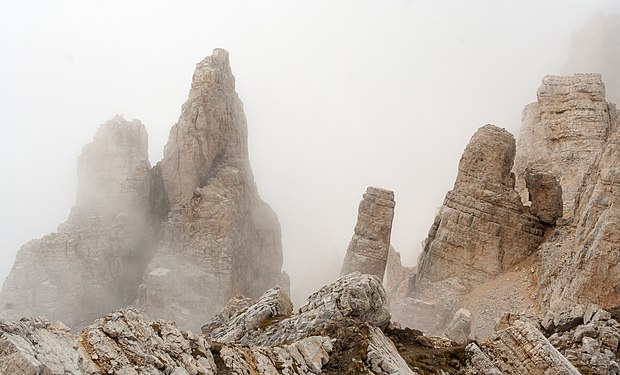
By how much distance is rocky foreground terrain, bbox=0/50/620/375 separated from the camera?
18.6 m

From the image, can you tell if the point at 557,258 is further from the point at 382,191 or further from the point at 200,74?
the point at 200,74

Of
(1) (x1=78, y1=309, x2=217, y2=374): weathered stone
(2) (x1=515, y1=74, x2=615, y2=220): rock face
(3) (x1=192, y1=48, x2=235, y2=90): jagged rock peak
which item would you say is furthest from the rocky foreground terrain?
(3) (x1=192, y1=48, x2=235, y2=90): jagged rock peak

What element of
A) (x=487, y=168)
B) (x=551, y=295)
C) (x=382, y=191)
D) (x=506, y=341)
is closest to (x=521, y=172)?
(x=487, y=168)

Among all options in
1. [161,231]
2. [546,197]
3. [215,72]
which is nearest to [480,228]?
[546,197]

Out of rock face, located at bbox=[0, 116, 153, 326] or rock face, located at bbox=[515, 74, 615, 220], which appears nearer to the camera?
rock face, located at bbox=[0, 116, 153, 326]

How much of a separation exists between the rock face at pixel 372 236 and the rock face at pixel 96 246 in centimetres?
2491

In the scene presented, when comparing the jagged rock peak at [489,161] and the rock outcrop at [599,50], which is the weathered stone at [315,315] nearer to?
the jagged rock peak at [489,161]

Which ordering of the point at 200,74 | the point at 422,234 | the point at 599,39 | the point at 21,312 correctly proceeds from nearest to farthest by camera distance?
the point at 21,312 → the point at 200,74 → the point at 599,39 → the point at 422,234

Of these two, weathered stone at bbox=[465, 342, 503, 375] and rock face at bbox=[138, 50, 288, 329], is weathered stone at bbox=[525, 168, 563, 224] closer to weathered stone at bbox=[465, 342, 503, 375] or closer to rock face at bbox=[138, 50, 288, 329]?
rock face at bbox=[138, 50, 288, 329]

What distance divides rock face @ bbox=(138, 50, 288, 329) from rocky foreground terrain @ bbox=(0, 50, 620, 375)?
18 cm

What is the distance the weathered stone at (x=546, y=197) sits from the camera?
51.9 meters

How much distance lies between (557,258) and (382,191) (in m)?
16.3

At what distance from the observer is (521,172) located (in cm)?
6569

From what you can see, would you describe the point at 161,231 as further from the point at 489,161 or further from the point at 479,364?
the point at 479,364
